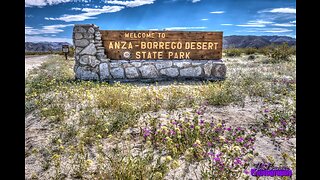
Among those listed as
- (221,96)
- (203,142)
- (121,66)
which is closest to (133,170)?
(203,142)

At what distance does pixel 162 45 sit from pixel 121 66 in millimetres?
1904

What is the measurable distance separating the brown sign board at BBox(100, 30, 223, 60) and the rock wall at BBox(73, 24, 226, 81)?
0.26 m

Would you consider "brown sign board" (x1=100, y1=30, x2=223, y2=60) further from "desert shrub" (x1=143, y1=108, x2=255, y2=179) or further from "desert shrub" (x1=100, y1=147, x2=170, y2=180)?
"desert shrub" (x1=100, y1=147, x2=170, y2=180)

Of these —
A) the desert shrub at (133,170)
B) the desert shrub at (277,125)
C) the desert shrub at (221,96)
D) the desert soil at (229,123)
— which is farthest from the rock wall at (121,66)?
the desert shrub at (133,170)

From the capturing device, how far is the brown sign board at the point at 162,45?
11.1 m

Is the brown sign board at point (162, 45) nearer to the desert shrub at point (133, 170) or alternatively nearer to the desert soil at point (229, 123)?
the desert soil at point (229, 123)

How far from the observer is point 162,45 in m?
11.3

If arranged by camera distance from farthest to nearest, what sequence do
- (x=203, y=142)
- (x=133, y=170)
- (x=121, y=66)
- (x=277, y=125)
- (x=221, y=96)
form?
(x=121, y=66), (x=221, y=96), (x=277, y=125), (x=203, y=142), (x=133, y=170)

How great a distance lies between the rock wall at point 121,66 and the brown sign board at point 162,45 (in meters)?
0.26

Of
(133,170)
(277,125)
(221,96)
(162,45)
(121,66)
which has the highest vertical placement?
(162,45)

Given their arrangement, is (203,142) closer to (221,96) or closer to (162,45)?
(221,96)

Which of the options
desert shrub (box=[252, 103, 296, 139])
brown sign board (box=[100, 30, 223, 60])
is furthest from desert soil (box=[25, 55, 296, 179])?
brown sign board (box=[100, 30, 223, 60])
